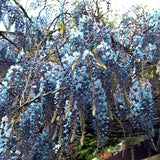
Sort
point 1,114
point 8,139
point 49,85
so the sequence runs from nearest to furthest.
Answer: point 8,139 → point 49,85 → point 1,114

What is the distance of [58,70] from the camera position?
7.75 ft

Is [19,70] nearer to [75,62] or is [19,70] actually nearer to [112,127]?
[75,62]

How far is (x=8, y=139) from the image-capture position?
2.31 m

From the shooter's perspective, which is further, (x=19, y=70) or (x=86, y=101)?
(x=19, y=70)

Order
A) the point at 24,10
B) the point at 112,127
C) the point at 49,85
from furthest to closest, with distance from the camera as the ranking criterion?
the point at 24,10
the point at 112,127
the point at 49,85

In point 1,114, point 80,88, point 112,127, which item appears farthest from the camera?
Answer: point 112,127

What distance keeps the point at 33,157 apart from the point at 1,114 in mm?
676

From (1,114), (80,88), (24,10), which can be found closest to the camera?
(80,88)

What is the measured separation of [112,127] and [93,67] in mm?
1291

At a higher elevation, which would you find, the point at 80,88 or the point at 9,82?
the point at 9,82

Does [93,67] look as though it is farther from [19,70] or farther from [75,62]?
[19,70]

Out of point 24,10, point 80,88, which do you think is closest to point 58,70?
point 80,88

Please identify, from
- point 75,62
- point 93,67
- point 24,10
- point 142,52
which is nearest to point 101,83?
point 93,67

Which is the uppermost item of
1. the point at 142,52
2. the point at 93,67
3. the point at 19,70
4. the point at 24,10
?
the point at 24,10
